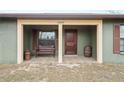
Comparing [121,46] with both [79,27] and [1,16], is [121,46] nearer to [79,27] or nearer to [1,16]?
[79,27]

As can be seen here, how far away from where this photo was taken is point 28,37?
14.7m

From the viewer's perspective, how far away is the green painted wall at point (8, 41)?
10781mm

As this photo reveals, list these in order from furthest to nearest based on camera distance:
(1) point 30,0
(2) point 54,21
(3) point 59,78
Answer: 1. (1) point 30,0
2. (2) point 54,21
3. (3) point 59,78

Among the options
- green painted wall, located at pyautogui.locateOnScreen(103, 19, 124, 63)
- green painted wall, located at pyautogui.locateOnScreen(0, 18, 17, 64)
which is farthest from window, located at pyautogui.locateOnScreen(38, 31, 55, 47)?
green painted wall, located at pyautogui.locateOnScreen(103, 19, 124, 63)

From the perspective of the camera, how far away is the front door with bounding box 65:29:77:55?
15078 mm

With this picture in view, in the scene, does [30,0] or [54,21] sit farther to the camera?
[30,0]

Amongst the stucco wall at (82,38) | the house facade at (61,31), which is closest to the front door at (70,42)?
the stucco wall at (82,38)

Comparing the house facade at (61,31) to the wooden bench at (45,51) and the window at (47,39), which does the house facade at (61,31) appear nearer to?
the wooden bench at (45,51)

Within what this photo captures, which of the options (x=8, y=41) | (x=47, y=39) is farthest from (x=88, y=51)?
(x=8, y=41)

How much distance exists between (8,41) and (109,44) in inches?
236

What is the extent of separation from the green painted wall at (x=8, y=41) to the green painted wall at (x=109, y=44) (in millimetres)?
5311

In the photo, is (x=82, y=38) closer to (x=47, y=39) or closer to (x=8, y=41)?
(x=47, y=39)
